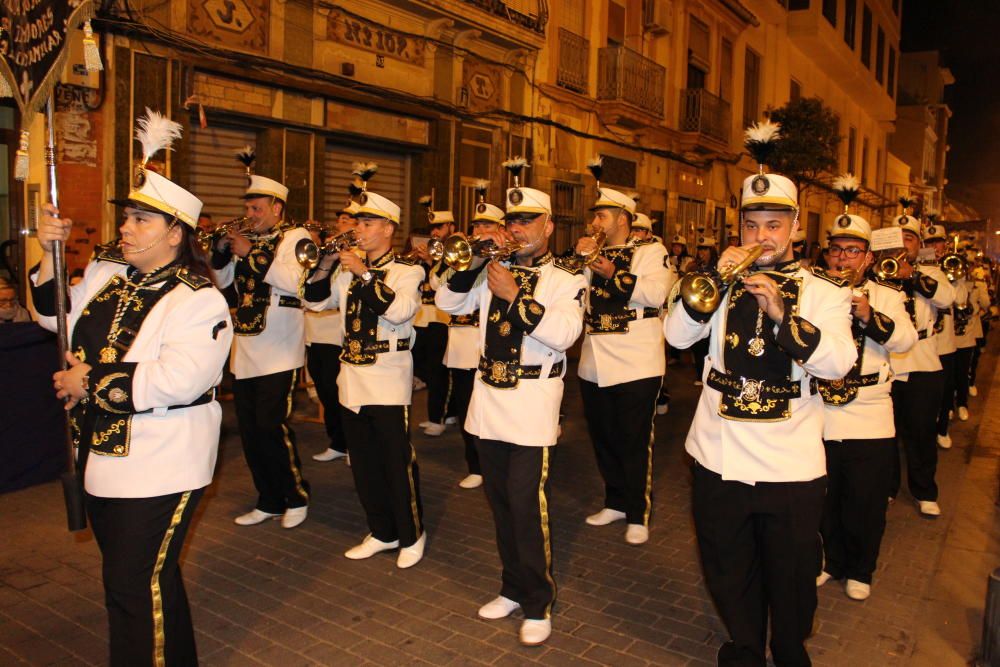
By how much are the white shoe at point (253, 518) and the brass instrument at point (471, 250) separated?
2784mm

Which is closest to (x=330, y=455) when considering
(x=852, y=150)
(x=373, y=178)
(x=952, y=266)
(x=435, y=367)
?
(x=435, y=367)

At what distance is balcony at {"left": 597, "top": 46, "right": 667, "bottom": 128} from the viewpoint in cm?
1884

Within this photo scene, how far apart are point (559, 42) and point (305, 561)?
47.6 ft

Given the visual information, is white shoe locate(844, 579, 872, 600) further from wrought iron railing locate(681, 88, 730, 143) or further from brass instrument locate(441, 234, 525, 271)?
wrought iron railing locate(681, 88, 730, 143)

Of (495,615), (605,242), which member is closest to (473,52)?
(605,242)

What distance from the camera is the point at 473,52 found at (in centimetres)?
1535

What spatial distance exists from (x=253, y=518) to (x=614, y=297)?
10.4ft

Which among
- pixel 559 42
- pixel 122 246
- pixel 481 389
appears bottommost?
pixel 481 389

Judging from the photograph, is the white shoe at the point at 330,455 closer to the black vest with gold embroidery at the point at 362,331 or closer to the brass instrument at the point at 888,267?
the black vest with gold embroidery at the point at 362,331

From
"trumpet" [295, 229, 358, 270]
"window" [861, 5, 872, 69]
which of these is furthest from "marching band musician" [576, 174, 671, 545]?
"window" [861, 5, 872, 69]

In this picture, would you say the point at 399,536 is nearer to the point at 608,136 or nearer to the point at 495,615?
the point at 495,615

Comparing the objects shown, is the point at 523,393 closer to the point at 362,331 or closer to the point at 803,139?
the point at 362,331

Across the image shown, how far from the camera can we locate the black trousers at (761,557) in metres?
3.63

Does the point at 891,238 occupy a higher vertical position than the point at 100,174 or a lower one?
lower
